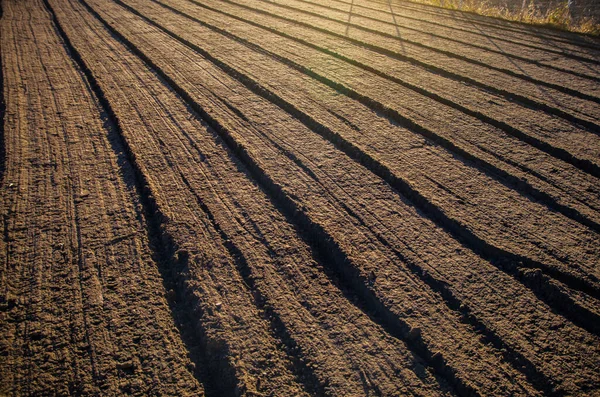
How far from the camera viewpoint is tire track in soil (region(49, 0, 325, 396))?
5.71ft

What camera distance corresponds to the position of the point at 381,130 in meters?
3.81

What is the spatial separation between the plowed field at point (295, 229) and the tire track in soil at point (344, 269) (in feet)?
0.03

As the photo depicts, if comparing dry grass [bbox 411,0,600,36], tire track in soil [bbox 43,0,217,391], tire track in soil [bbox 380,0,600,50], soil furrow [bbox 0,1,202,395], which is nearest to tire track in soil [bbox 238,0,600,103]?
tire track in soil [bbox 380,0,600,50]

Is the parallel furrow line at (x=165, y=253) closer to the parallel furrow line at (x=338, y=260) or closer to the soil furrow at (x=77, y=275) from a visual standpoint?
the soil furrow at (x=77, y=275)

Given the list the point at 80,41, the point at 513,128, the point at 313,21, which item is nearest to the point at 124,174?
the point at 513,128

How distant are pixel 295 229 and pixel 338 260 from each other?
1.21 ft

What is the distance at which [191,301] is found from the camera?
81.9 inches

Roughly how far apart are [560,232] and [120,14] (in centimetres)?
860

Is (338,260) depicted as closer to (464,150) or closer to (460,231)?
(460,231)

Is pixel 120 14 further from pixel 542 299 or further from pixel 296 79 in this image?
pixel 542 299

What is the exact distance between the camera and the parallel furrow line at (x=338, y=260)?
6.00 ft

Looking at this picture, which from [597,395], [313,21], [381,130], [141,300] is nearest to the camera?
[597,395]

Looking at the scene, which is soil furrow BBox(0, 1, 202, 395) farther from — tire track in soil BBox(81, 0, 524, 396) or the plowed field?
tire track in soil BBox(81, 0, 524, 396)

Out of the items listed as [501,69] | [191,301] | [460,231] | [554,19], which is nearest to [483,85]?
[501,69]
